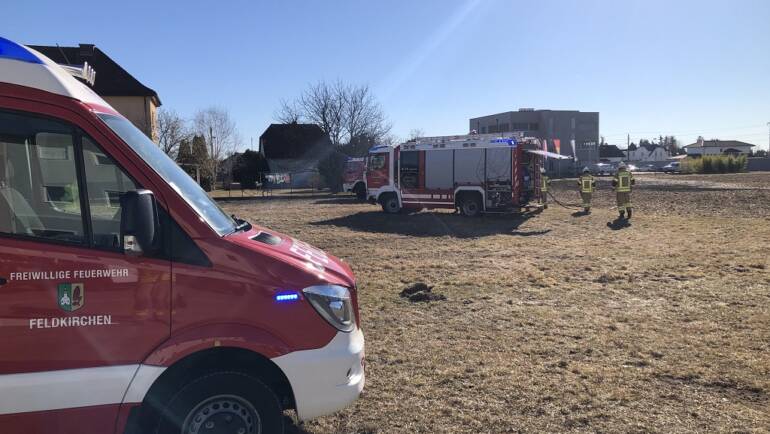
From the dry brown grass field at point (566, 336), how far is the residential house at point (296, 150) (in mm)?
37155

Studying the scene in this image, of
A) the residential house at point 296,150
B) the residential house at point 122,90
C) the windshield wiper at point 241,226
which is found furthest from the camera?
the residential house at point 296,150

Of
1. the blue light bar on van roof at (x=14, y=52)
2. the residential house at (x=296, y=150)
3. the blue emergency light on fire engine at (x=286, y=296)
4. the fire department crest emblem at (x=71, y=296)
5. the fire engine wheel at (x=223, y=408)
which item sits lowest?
the fire engine wheel at (x=223, y=408)

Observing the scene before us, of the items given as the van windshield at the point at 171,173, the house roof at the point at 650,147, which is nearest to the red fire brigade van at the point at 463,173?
the van windshield at the point at 171,173

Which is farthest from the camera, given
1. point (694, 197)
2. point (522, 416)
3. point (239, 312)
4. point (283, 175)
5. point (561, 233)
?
point (283, 175)

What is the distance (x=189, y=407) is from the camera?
300 centimetres

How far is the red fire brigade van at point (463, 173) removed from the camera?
18391mm

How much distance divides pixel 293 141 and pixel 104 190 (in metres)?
57.6

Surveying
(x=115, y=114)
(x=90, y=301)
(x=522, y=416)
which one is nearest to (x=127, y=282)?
(x=90, y=301)

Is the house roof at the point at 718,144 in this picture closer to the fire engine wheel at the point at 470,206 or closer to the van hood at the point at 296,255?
the fire engine wheel at the point at 470,206

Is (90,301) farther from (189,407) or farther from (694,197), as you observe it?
(694,197)

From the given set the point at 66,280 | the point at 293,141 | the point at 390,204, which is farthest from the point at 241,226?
the point at 293,141

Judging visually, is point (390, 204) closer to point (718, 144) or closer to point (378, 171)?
point (378, 171)

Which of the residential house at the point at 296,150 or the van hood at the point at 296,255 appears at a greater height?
the residential house at the point at 296,150

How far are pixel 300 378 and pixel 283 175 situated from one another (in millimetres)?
51941
